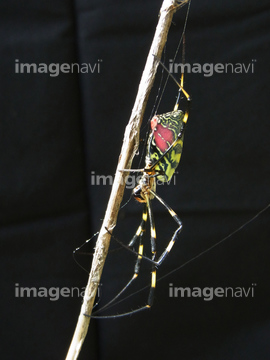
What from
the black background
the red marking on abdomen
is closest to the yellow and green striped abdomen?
the red marking on abdomen

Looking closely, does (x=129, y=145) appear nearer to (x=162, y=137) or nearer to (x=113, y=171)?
(x=162, y=137)

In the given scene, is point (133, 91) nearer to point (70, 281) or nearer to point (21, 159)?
point (21, 159)

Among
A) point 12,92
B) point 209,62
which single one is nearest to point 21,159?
point 12,92

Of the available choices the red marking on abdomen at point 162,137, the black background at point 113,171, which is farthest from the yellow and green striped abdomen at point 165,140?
the black background at point 113,171

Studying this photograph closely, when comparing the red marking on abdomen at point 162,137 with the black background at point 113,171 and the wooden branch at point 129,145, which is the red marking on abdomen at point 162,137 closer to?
the wooden branch at point 129,145

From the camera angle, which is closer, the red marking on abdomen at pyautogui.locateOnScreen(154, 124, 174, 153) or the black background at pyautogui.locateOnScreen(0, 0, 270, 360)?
the red marking on abdomen at pyautogui.locateOnScreen(154, 124, 174, 153)

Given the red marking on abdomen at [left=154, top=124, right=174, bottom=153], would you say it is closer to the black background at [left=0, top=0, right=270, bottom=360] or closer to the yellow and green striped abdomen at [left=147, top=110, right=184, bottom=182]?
the yellow and green striped abdomen at [left=147, top=110, right=184, bottom=182]
